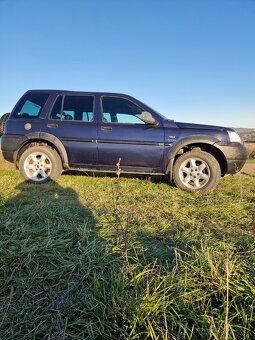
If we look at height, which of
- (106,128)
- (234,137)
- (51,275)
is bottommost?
(51,275)

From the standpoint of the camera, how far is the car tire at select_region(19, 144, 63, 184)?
5684 mm

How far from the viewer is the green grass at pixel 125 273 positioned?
5.38ft

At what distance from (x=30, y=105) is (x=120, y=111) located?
1.84 meters

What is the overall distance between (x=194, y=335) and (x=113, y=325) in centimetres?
44

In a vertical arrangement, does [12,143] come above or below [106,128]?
below

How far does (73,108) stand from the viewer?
19.4 feet

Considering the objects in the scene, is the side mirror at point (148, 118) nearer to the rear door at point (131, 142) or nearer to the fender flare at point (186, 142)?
the rear door at point (131, 142)

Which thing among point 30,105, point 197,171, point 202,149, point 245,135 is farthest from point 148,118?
point 245,135

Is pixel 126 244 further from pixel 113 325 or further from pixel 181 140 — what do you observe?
pixel 181 140

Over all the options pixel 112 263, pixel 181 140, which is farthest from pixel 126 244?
pixel 181 140

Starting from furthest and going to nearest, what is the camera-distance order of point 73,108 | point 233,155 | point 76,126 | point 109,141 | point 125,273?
point 73,108, point 76,126, point 109,141, point 233,155, point 125,273

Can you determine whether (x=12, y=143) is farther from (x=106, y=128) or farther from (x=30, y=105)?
(x=106, y=128)

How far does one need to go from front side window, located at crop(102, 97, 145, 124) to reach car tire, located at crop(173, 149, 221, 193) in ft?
3.60

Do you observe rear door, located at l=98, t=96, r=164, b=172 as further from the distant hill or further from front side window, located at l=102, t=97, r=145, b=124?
the distant hill
